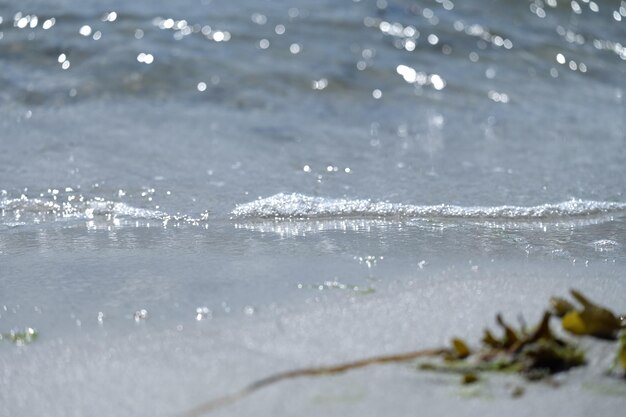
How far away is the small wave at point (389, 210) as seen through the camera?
338 cm

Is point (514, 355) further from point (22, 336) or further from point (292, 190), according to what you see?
point (292, 190)

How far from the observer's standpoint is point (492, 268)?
2.68 meters

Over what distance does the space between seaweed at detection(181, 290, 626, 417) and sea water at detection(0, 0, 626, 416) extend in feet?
0.12

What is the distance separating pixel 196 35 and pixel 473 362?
4711 mm

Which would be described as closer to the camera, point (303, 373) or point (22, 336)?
point (303, 373)

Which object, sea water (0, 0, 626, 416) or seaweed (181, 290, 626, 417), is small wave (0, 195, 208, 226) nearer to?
sea water (0, 0, 626, 416)

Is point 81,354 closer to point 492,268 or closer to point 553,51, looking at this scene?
point 492,268

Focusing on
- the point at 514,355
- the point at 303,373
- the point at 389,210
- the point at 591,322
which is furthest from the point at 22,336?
the point at 389,210

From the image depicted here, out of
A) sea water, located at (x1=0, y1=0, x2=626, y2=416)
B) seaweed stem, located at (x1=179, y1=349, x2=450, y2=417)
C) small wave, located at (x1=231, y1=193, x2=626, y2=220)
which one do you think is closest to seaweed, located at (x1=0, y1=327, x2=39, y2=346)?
sea water, located at (x1=0, y1=0, x2=626, y2=416)

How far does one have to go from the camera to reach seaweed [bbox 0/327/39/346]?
223cm

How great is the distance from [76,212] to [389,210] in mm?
1059

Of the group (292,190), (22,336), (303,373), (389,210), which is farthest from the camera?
(292,190)

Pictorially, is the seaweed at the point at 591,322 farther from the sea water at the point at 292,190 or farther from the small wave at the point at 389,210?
the small wave at the point at 389,210

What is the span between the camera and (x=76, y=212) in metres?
3.47
